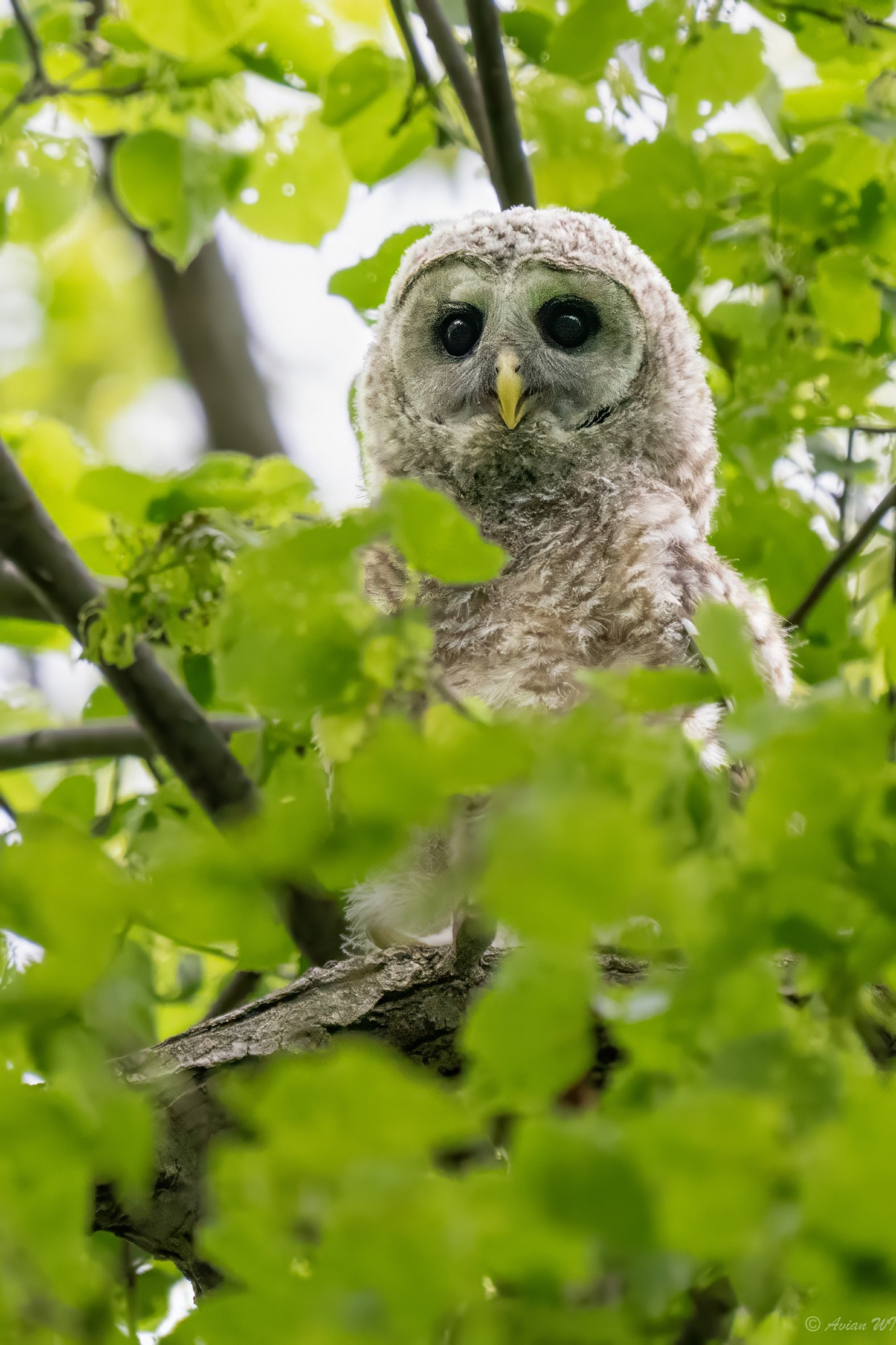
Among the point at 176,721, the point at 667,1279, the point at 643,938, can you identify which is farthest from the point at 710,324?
the point at 667,1279

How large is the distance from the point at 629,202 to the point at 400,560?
85 centimetres

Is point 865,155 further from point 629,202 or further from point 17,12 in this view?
point 17,12

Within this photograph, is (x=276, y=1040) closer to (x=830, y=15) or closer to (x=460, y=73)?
(x=460, y=73)

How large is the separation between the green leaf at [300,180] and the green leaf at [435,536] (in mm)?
1963

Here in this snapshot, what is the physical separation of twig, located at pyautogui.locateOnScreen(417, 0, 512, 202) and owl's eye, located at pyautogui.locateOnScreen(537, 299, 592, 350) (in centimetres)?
33

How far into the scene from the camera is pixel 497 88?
2.46 metres

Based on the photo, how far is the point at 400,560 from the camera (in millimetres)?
2203

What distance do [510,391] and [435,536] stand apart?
1823 millimetres

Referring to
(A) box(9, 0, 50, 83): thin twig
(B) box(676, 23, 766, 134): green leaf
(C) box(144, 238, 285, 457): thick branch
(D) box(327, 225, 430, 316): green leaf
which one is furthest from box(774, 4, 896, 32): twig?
(C) box(144, 238, 285, 457): thick branch

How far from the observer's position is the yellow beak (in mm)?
2744

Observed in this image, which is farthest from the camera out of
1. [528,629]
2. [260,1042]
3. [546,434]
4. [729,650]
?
[546,434]

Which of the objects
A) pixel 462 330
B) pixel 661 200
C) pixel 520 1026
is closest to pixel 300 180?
pixel 462 330

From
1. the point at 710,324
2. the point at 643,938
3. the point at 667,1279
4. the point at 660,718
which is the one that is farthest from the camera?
the point at 710,324

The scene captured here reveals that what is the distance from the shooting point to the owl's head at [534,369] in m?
2.81
